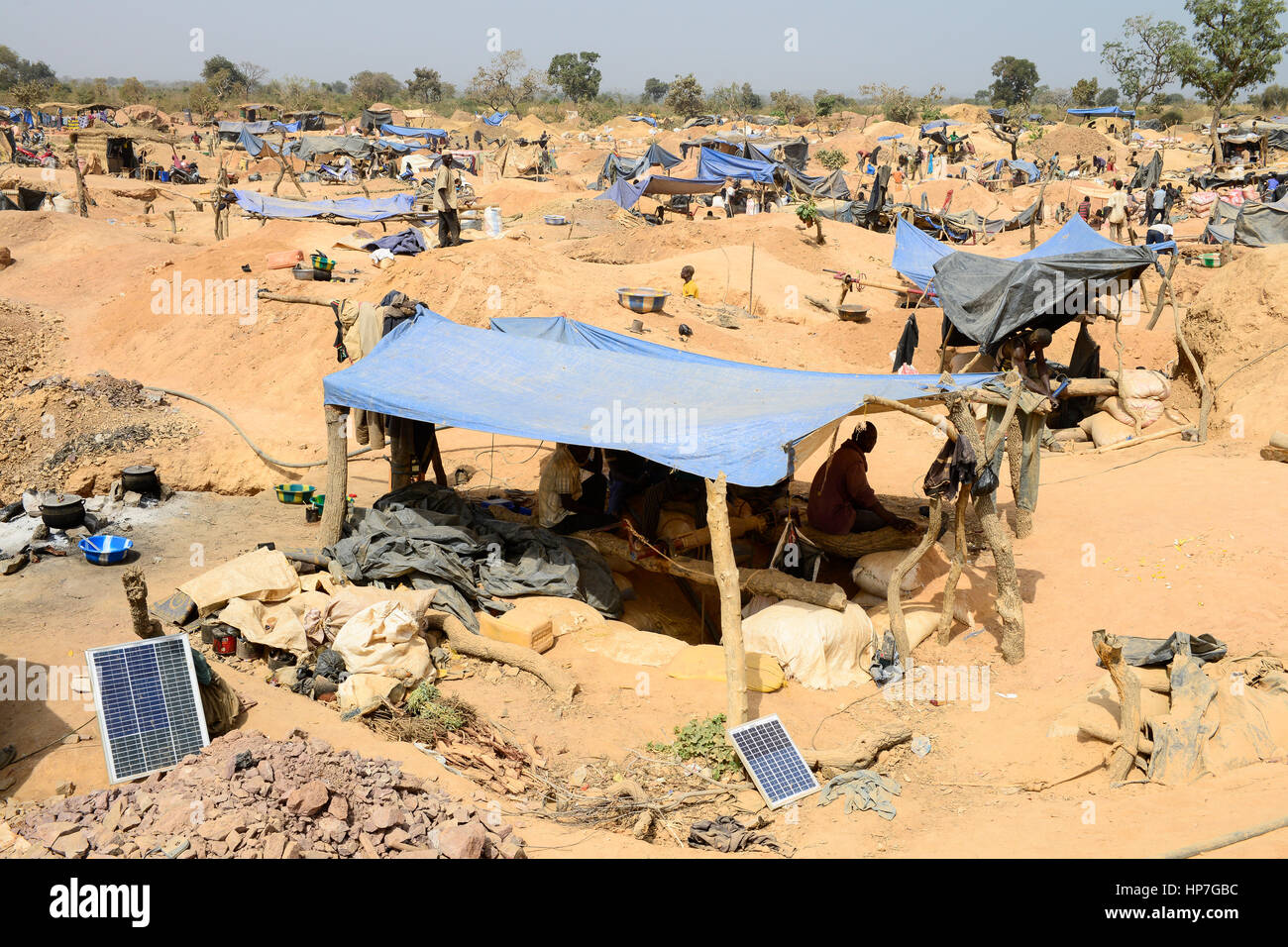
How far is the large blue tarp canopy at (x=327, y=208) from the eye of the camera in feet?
72.2

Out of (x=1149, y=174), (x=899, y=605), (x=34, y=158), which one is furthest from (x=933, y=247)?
(x=34, y=158)

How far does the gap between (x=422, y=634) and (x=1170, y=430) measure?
28.3 feet

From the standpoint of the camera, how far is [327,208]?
22203 mm

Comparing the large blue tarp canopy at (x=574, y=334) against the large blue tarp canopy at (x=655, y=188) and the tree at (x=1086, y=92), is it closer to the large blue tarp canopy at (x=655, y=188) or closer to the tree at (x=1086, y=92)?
the large blue tarp canopy at (x=655, y=188)

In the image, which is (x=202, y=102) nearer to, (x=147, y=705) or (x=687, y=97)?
(x=687, y=97)

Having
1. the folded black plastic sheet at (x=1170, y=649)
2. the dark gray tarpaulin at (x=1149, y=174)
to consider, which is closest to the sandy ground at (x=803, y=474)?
the folded black plastic sheet at (x=1170, y=649)

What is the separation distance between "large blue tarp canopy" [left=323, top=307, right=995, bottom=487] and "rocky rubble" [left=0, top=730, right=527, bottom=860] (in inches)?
111

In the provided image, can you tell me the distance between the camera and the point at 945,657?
7.13 metres

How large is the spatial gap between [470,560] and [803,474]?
15.1 ft

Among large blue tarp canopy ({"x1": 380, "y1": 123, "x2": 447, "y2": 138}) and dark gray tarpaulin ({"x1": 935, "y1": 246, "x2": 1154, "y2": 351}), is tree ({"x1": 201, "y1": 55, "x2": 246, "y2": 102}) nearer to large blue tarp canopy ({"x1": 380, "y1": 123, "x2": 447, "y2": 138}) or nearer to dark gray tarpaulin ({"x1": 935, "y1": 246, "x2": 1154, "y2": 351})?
large blue tarp canopy ({"x1": 380, "y1": 123, "x2": 447, "y2": 138})

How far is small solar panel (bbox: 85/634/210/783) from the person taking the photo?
5.34 metres

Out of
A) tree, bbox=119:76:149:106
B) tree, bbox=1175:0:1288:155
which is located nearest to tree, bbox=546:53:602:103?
tree, bbox=119:76:149:106

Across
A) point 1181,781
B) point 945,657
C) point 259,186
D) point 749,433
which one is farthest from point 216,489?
point 259,186
